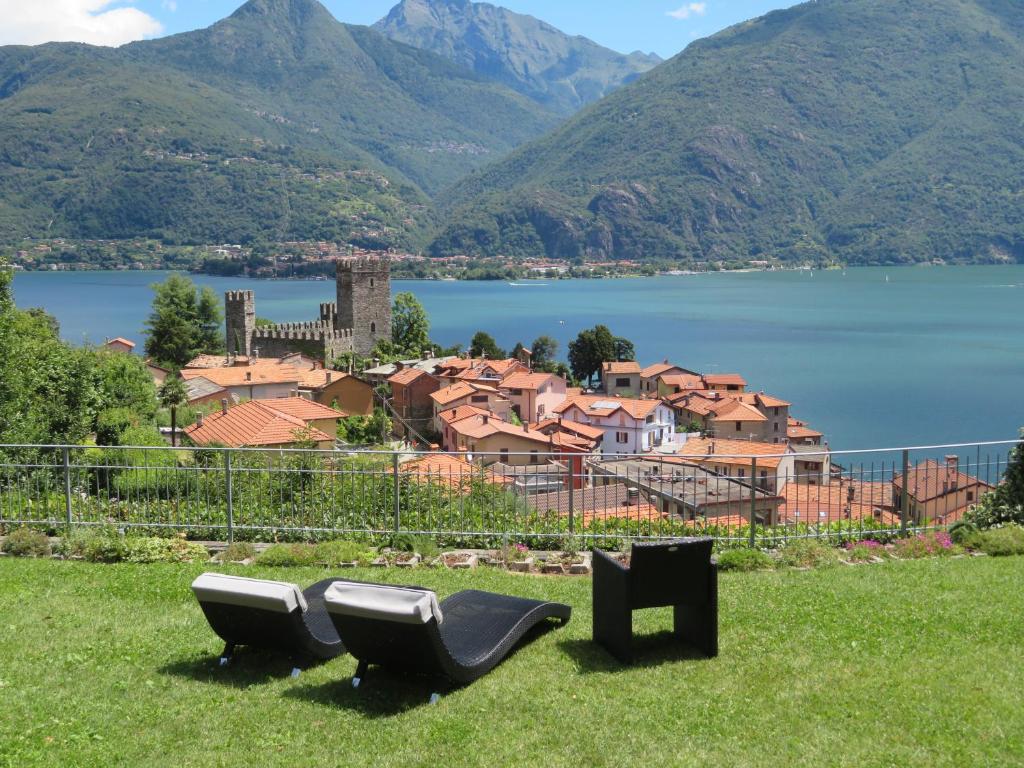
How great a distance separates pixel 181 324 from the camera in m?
59.0

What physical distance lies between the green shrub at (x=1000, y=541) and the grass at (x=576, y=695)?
4.18ft

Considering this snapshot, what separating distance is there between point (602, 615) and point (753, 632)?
2.94ft

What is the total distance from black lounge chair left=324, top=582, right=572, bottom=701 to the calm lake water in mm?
47556

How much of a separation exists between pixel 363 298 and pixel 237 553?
57462mm

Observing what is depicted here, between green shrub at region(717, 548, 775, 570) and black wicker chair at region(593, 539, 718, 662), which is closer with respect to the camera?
black wicker chair at region(593, 539, 718, 662)

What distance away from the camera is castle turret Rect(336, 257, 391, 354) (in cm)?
6328

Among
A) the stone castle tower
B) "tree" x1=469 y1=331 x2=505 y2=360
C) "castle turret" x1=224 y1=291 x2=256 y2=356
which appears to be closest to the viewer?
the stone castle tower

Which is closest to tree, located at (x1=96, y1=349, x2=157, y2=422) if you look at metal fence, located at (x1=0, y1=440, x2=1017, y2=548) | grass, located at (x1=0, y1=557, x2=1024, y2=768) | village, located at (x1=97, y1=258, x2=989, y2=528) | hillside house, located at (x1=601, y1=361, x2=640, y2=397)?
village, located at (x1=97, y1=258, x2=989, y2=528)

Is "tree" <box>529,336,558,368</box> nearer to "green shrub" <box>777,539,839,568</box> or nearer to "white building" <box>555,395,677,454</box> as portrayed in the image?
"white building" <box>555,395,677,454</box>

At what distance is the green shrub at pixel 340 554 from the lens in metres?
7.29

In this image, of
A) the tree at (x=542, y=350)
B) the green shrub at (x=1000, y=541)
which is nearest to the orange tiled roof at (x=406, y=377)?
the tree at (x=542, y=350)

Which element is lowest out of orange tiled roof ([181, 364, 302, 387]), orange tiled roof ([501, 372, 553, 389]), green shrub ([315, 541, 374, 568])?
orange tiled roof ([501, 372, 553, 389])

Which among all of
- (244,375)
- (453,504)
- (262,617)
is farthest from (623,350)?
(262,617)

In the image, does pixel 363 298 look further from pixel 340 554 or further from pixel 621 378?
pixel 340 554
